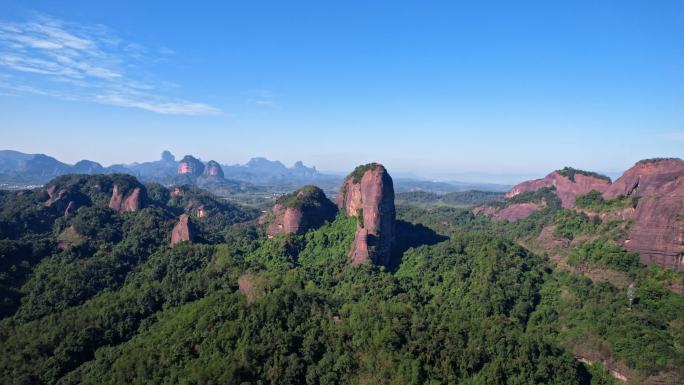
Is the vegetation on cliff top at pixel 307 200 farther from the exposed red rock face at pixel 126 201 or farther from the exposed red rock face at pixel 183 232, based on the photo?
the exposed red rock face at pixel 126 201

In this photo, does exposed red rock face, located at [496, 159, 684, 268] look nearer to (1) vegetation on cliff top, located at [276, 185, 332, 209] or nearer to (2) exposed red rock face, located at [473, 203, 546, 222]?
(2) exposed red rock face, located at [473, 203, 546, 222]

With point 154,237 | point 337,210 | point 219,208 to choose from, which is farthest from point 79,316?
point 219,208

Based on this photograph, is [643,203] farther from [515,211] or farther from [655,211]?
[515,211]

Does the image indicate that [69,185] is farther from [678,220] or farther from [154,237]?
[678,220]

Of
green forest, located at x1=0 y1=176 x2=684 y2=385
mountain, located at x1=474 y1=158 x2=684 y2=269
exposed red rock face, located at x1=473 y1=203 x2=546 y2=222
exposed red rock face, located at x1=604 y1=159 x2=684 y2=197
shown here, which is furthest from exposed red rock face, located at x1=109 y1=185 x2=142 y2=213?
exposed red rock face, located at x1=473 y1=203 x2=546 y2=222

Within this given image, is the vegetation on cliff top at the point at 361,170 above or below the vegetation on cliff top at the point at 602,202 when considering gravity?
above

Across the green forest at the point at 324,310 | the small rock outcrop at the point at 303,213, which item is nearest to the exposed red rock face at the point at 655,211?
the green forest at the point at 324,310
